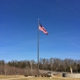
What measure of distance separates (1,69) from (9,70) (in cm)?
345

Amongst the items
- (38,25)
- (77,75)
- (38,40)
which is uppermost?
(38,25)

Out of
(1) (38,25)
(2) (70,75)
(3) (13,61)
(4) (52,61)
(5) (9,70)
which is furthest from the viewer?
(4) (52,61)

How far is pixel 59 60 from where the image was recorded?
158250 millimetres

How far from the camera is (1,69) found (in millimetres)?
78062

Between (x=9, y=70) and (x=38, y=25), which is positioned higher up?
(x=38, y=25)

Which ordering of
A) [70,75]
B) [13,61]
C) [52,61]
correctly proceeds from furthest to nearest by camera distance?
[52,61]
[13,61]
[70,75]

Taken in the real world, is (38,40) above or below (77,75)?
above

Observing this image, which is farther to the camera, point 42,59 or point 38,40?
point 42,59

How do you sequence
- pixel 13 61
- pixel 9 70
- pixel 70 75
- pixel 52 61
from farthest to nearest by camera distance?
pixel 52 61 < pixel 13 61 < pixel 9 70 < pixel 70 75

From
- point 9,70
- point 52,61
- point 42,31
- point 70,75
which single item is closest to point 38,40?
point 42,31

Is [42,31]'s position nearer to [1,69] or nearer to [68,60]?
[1,69]

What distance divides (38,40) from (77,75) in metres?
17.9

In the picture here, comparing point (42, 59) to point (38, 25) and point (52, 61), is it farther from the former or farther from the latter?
point (38, 25)

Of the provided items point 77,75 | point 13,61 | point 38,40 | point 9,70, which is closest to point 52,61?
point 13,61
